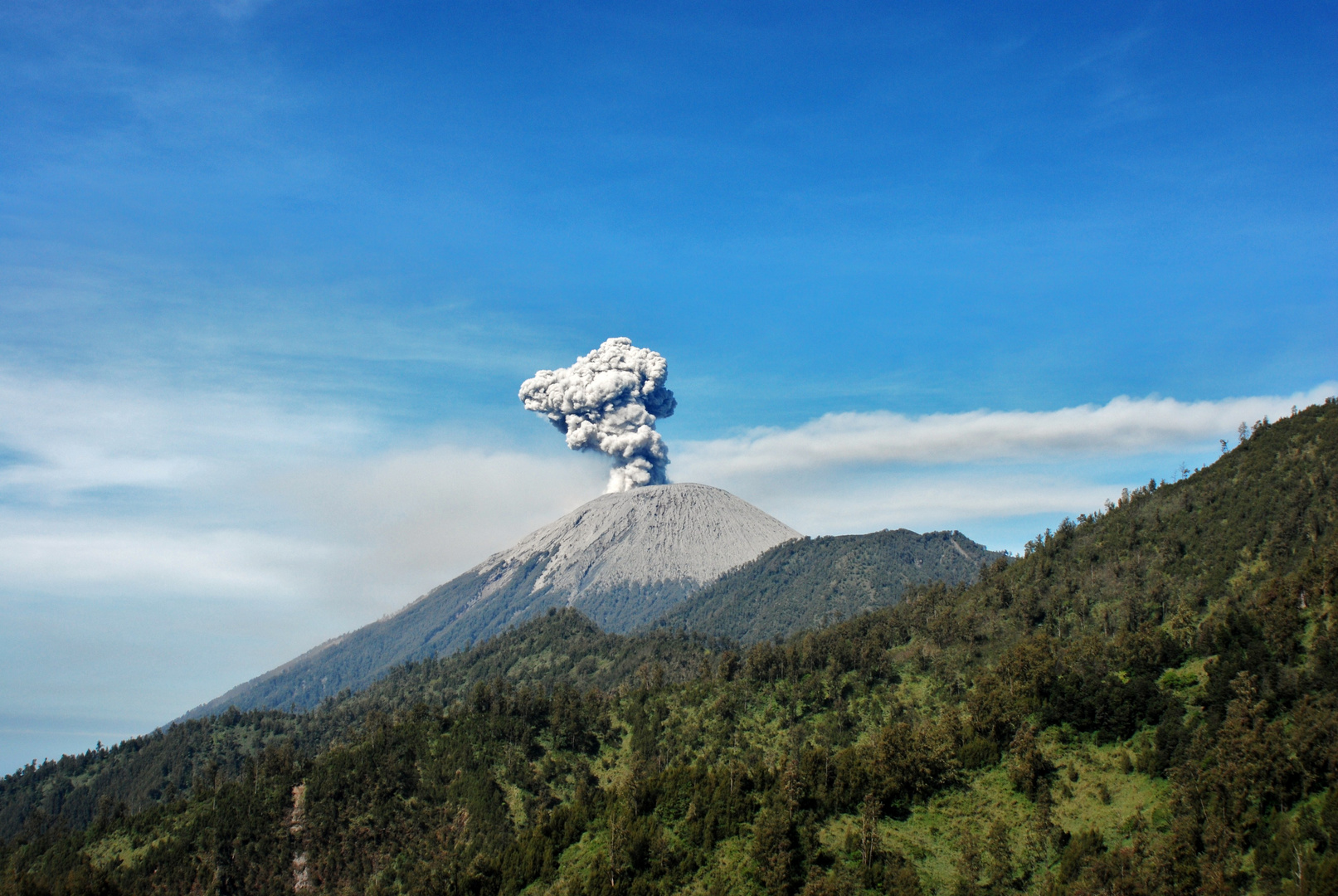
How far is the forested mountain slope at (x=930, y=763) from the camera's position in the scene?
95.6 metres

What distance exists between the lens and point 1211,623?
417ft

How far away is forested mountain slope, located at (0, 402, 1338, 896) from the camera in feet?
314

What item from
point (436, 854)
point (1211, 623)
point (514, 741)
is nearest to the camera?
point (1211, 623)

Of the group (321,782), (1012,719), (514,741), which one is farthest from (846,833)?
(321,782)

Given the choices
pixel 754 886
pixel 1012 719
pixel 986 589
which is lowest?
pixel 754 886

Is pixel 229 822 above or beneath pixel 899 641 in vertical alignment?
beneath

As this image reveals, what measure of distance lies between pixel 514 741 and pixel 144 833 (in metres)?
57.4

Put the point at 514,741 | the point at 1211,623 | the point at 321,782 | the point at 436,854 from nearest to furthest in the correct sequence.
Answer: the point at 1211,623, the point at 436,854, the point at 321,782, the point at 514,741

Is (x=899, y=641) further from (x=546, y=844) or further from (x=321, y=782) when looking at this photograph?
(x=321, y=782)

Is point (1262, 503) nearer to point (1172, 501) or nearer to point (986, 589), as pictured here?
point (1172, 501)

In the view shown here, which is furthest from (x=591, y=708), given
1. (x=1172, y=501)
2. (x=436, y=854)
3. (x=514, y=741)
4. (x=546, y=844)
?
(x=1172, y=501)

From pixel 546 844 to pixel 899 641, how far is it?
3500 inches

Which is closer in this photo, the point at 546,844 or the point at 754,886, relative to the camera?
the point at 754,886

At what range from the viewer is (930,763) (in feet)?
368
